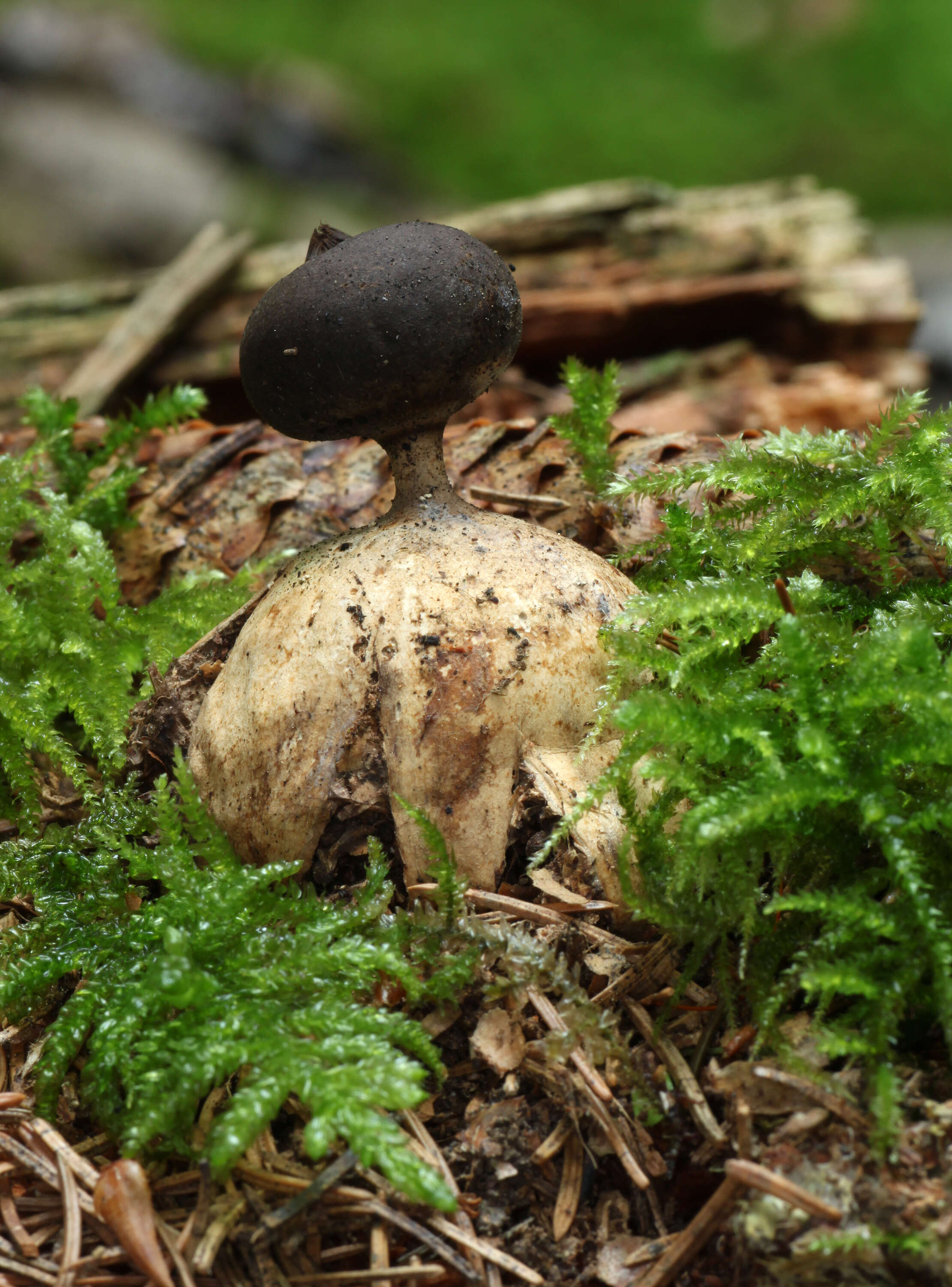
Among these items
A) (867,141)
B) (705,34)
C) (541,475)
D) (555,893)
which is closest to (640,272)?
(541,475)

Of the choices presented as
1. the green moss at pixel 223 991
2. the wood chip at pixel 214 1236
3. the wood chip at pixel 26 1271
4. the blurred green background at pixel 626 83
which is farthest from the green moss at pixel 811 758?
the blurred green background at pixel 626 83

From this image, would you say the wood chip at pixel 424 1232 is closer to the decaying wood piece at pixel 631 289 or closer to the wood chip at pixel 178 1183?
the wood chip at pixel 178 1183

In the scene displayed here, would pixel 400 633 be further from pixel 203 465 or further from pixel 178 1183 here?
pixel 203 465

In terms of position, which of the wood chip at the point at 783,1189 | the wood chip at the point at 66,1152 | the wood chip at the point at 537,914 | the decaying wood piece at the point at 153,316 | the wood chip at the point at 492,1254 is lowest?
the wood chip at the point at 492,1254

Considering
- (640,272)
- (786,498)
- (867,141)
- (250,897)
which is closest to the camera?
(250,897)

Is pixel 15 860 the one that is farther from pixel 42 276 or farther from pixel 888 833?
pixel 42 276
